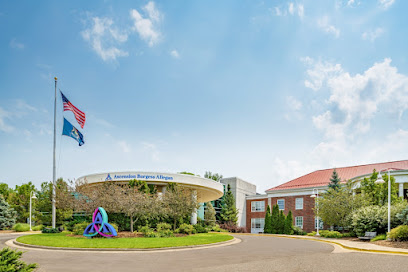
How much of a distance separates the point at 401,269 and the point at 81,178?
31928 mm

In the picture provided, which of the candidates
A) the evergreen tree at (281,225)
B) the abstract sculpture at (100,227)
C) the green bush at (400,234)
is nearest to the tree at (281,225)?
the evergreen tree at (281,225)

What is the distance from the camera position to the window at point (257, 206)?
177 ft

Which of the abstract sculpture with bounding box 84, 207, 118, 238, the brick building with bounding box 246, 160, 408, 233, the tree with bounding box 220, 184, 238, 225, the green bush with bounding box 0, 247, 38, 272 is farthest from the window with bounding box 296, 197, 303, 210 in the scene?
the green bush with bounding box 0, 247, 38, 272

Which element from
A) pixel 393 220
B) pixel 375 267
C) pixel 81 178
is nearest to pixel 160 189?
pixel 81 178

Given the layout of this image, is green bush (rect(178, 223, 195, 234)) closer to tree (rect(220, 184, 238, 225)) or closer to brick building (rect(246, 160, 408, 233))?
brick building (rect(246, 160, 408, 233))

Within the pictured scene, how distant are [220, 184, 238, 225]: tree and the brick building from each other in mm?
2278

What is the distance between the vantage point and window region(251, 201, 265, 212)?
5409 cm

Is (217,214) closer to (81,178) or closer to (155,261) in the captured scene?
(81,178)

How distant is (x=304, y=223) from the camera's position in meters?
47.8

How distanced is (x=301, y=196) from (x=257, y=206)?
8248 millimetres

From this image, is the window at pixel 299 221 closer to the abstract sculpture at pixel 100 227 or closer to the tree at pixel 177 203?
the tree at pixel 177 203

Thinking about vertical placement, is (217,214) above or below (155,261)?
below

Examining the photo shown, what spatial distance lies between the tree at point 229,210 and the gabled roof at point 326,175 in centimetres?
672

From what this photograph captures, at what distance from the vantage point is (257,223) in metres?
54.1
